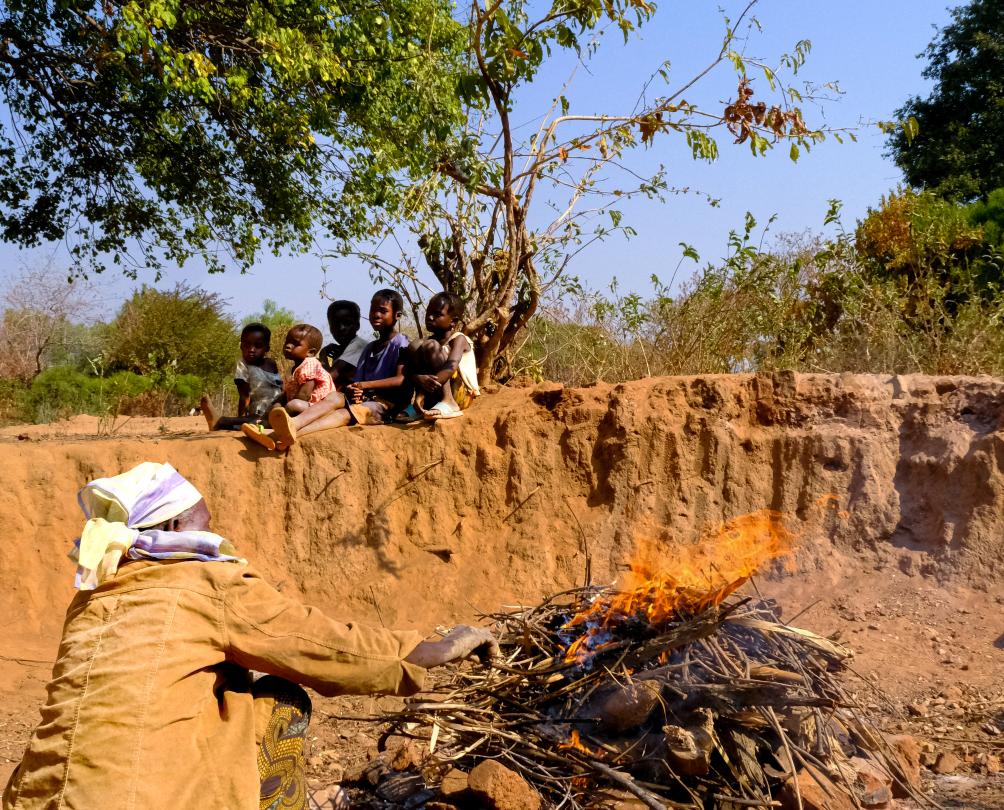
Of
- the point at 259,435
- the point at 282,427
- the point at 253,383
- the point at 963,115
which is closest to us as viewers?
the point at 282,427

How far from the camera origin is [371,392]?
26.1 ft

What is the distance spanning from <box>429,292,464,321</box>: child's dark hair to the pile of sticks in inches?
175

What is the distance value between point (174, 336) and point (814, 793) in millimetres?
15590

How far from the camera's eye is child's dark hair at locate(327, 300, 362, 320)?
8.55 meters

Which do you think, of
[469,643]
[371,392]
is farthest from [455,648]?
[371,392]

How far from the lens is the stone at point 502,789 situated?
3275 mm

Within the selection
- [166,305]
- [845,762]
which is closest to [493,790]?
[845,762]

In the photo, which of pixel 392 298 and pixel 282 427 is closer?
pixel 282 427

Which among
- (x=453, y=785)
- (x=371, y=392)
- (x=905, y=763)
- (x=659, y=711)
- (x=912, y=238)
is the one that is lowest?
(x=905, y=763)

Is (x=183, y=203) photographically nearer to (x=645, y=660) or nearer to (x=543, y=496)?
(x=543, y=496)

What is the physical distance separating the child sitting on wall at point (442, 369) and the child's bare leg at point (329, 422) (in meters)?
0.47

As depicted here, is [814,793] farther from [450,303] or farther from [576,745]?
[450,303]

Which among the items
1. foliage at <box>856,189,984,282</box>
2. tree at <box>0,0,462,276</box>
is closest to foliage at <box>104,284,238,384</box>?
tree at <box>0,0,462,276</box>

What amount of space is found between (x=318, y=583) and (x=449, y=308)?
253 cm
